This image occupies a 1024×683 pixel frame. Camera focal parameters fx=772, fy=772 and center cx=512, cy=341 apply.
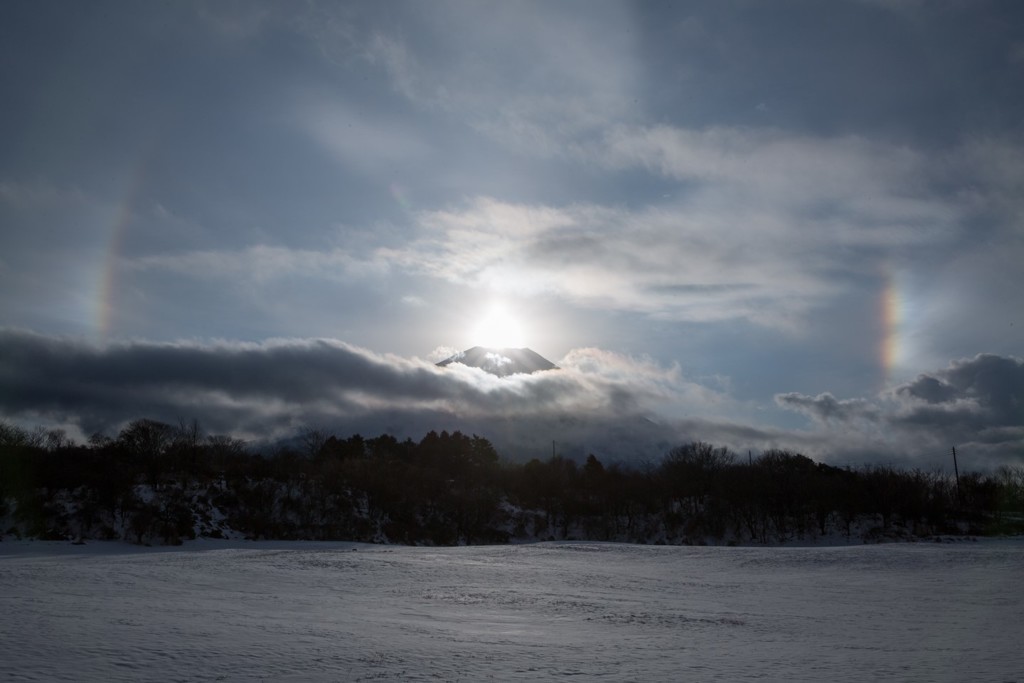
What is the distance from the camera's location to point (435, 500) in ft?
243

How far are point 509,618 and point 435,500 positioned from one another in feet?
188

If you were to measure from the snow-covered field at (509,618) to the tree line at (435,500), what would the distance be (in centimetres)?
2945

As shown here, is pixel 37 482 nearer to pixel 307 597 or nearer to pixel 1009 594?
pixel 307 597

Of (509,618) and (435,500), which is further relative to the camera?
(435,500)

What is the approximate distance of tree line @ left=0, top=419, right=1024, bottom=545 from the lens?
60.9m

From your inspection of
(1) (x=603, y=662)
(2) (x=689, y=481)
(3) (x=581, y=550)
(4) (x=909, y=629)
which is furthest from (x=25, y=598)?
(2) (x=689, y=481)

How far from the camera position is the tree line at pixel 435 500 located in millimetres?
60875

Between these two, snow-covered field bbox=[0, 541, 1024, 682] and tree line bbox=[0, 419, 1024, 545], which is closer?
snow-covered field bbox=[0, 541, 1024, 682]

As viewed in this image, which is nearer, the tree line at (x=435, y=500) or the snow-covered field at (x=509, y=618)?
the snow-covered field at (x=509, y=618)

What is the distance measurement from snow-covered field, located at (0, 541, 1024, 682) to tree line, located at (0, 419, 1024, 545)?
29447 millimetres

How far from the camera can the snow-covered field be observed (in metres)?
11.8

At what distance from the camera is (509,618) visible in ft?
59.6

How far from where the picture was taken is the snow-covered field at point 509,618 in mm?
11781

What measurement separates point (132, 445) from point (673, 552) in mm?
57747
